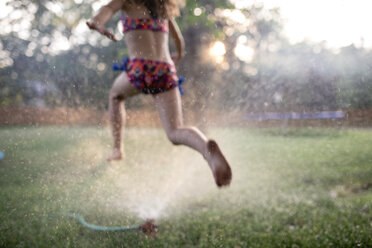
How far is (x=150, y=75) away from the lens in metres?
1.55

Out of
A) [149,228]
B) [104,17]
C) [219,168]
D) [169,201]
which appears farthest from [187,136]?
[169,201]

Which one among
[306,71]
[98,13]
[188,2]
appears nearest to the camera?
[98,13]

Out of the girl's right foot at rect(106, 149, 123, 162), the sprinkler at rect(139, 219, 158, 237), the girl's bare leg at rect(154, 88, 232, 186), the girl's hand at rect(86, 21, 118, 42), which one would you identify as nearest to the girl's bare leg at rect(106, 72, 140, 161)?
the girl's right foot at rect(106, 149, 123, 162)

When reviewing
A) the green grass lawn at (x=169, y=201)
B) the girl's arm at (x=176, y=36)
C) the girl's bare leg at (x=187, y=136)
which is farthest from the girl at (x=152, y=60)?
the green grass lawn at (x=169, y=201)

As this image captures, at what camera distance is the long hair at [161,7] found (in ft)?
5.18

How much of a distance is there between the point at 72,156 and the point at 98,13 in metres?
1.81

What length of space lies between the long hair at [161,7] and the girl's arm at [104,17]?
134 millimetres

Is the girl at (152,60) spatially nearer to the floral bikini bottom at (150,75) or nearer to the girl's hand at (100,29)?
the floral bikini bottom at (150,75)

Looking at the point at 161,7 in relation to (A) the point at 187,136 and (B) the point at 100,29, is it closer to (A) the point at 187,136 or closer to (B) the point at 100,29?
(B) the point at 100,29

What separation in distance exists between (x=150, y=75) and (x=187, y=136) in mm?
381

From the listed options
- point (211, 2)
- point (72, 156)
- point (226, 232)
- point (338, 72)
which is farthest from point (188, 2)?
point (338, 72)

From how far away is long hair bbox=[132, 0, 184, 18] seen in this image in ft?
5.18

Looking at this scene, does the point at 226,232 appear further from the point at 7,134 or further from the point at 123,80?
the point at 7,134

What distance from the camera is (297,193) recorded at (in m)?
2.46
